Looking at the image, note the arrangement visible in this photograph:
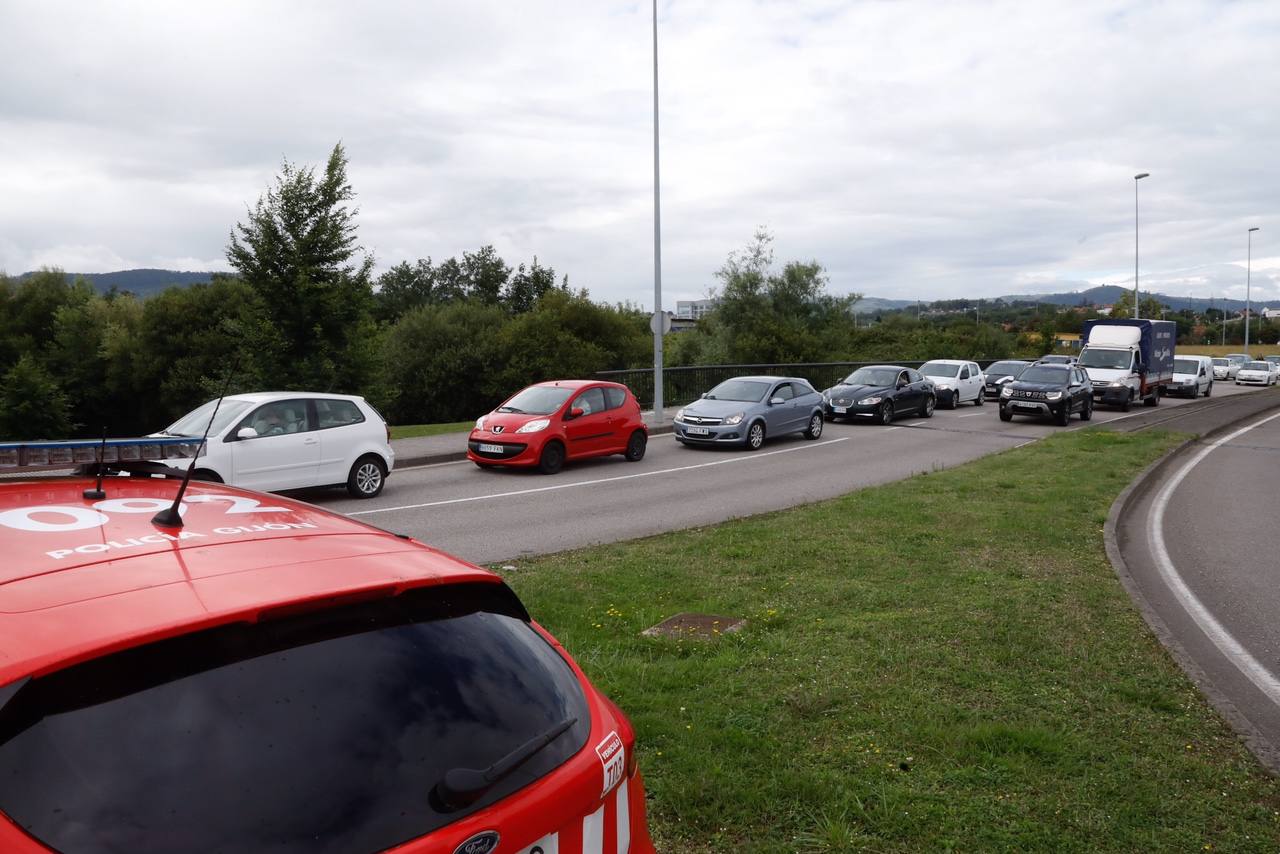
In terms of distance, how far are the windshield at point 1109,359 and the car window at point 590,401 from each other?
22.4 metres

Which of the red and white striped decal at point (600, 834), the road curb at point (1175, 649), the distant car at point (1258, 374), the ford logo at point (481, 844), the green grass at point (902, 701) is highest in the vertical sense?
the ford logo at point (481, 844)

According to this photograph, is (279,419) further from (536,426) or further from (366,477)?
(536,426)

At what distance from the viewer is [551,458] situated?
16.2m

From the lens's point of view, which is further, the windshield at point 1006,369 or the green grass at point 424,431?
the windshield at point 1006,369

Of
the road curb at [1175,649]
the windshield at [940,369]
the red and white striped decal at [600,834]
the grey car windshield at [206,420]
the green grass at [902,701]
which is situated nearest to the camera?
the red and white striped decal at [600,834]

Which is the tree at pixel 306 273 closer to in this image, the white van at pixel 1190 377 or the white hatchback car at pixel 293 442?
the white hatchback car at pixel 293 442

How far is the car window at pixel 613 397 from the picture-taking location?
691 inches

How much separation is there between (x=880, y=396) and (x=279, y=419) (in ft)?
57.1

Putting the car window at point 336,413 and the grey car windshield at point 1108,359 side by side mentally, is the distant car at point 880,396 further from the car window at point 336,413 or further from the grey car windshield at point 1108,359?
the car window at point 336,413

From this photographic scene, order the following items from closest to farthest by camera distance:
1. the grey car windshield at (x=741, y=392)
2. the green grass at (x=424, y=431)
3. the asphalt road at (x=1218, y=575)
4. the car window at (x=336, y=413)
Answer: the asphalt road at (x=1218, y=575) < the car window at (x=336, y=413) < the grey car windshield at (x=741, y=392) < the green grass at (x=424, y=431)

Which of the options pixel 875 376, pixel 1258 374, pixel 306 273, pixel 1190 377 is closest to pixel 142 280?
pixel 306 273

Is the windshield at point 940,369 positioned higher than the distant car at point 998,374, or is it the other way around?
the windshield at point 940,369

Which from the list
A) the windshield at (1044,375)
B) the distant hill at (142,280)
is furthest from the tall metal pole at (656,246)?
the distant hill at (142,280)

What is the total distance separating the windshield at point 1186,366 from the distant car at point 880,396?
2151 cm
